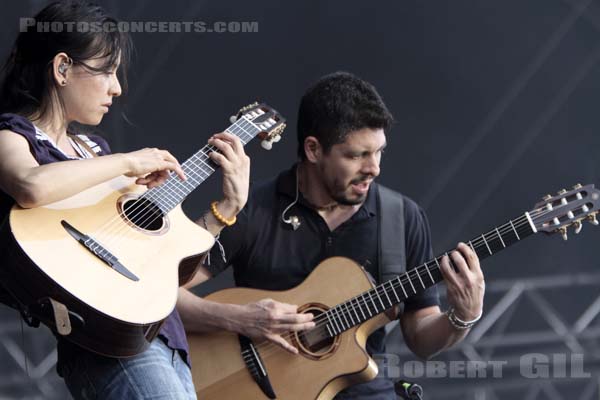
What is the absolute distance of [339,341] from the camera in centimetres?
304

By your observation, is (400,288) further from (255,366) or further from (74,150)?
(74,150)

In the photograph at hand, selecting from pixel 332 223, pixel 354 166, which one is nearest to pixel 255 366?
pixel 332 223

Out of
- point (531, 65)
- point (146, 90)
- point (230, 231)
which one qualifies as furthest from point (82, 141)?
point (531, 65)

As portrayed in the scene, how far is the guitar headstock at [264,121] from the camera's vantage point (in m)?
2.68

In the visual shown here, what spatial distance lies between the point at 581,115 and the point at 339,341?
7.21 ft

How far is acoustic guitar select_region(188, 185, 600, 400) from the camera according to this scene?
296cm

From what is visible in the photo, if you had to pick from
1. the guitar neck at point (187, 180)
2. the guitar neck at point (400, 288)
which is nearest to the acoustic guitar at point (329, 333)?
the guitar neck at point (400, 288)

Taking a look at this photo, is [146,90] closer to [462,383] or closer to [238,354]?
[238,354]

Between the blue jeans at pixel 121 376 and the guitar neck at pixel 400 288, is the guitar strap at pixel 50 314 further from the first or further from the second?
the guitar neck at pixel 400 288

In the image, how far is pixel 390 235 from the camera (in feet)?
10.6

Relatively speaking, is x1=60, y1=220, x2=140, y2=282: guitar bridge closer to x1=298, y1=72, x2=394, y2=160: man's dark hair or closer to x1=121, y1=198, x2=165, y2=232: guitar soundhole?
x1=121, y1=198, x2=165, y2=232: guitar soundhole

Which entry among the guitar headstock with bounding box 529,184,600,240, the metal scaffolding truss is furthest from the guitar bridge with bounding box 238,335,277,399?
the metal scaffolding truss

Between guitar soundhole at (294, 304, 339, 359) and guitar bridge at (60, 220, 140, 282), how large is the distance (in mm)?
1046

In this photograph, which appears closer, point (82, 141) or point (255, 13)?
point (82, 141)
